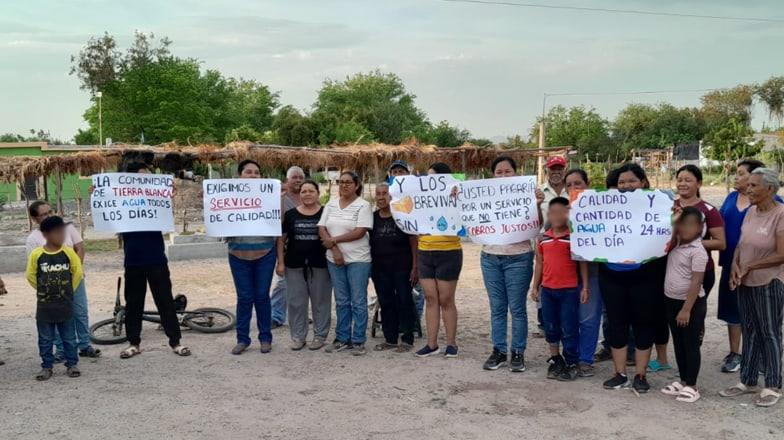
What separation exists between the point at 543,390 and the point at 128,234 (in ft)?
13.8

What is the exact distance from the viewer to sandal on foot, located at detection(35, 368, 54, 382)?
5707 millimetres

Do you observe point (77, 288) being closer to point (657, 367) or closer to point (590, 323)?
point (590, 323)

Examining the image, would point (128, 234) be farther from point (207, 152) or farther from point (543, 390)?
point (207, 152)

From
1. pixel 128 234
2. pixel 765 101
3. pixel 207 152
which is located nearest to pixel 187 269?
pixel 207 152

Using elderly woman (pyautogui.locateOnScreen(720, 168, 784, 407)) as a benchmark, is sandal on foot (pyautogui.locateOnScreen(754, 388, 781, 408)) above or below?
below

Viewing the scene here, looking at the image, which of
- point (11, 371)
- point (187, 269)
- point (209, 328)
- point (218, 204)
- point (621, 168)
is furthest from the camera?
point (187, 269)

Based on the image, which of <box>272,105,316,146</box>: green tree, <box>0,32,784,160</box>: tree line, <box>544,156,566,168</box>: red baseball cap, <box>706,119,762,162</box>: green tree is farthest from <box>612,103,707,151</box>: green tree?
<box>544,156,566,168</box>: red baseball cap

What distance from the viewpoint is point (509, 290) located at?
5770mm

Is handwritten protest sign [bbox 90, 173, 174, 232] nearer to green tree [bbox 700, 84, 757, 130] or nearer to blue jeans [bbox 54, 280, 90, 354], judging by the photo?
blue jeans [bbox 54, 280, 90, 354]

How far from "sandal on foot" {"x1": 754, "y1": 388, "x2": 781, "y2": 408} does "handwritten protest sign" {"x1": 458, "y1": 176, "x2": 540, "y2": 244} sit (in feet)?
7.10

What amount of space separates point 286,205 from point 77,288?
2295 millimetres

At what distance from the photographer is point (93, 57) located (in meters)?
51.6

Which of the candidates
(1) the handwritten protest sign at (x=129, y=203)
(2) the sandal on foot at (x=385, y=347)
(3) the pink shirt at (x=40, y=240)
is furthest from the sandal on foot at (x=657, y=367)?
(3) the pink shirt at (x=40, y=240)

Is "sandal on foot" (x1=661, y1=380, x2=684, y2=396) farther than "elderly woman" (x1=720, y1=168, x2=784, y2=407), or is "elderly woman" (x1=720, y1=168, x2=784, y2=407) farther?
"sandal on foot" (x1=661, y1=380, x2=684, y2=396)
